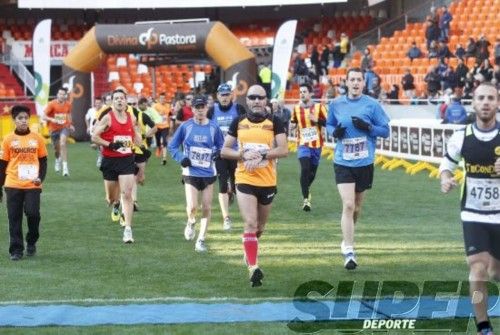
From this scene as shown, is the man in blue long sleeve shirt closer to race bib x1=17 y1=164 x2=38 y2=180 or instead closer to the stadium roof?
race bib x1=17 y1=164 x2=38 y2=180

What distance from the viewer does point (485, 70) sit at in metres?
30.6

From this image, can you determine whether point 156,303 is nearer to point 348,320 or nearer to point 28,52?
point 348,320

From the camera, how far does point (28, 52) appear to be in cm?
4950

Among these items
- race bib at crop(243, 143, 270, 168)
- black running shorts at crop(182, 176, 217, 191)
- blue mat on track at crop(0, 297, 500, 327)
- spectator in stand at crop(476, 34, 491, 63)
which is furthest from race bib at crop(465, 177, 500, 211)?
spectator in stand at crop(476, 34, 491, 63)

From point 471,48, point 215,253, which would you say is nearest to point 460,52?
point 471,48

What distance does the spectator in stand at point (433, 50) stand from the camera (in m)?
36.5

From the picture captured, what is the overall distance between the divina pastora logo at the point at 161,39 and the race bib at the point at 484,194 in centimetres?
2814

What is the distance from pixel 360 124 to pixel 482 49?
70.4 feet

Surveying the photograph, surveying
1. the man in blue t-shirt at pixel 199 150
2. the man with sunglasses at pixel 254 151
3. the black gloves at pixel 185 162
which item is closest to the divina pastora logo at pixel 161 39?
the man in blue t-shirt at pixel 199 150

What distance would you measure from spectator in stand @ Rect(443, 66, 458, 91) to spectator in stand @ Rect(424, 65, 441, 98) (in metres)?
0.27

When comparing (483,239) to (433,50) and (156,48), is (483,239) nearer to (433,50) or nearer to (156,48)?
(433,50)

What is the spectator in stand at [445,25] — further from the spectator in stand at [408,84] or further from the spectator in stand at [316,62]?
the spectator in stand at [316,62]

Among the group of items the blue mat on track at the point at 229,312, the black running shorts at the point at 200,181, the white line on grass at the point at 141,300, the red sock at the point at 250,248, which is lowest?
the white line on grass at the point at 141,300

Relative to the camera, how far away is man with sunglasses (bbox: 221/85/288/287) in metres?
11.4
